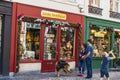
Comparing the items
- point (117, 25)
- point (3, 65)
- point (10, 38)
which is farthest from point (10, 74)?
point (117, 25)

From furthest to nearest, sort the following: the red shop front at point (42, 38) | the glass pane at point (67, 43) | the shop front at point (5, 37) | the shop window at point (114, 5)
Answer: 1. the shop window at point (114, 5)
2. the glass pane at point (67, 43)
3. the red shop front at point (42, 38)
4. the shop front at point (5, 37)

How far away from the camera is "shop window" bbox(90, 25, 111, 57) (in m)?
26.4

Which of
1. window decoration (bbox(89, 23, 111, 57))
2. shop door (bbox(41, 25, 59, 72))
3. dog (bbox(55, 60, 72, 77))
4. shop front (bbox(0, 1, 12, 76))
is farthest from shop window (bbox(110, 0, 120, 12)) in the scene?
shop front (bbox(0, 1, 12, 76))

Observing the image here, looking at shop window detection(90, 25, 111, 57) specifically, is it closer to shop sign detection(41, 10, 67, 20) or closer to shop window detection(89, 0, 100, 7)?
shop window detection(89, 0, 100, 7)

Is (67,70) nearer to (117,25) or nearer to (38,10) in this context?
(38,10)

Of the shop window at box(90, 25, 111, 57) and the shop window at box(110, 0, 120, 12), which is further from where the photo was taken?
the shop window at box(110, 0, 120, 12)

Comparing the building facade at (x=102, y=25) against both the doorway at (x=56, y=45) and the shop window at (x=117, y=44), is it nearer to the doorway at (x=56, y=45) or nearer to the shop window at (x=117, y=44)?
the shop window at (x=117, y=44)

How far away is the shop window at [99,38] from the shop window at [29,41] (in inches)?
231

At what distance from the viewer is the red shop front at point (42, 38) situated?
19422 mm

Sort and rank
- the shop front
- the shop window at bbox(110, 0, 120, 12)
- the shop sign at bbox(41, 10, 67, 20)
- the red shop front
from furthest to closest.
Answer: the shop window at bbox(110, 0, 120, 12) → the shop sign at bbox(41, 10, 67, 20) → the red shop front → the shop front

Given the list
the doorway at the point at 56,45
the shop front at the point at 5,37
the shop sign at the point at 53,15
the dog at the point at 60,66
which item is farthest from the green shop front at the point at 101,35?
the shop front at the point at 5,37

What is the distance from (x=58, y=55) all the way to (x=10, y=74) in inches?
177

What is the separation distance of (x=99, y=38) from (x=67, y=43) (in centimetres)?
416

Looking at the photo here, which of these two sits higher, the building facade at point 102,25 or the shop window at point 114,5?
the shop window at point 114,5
